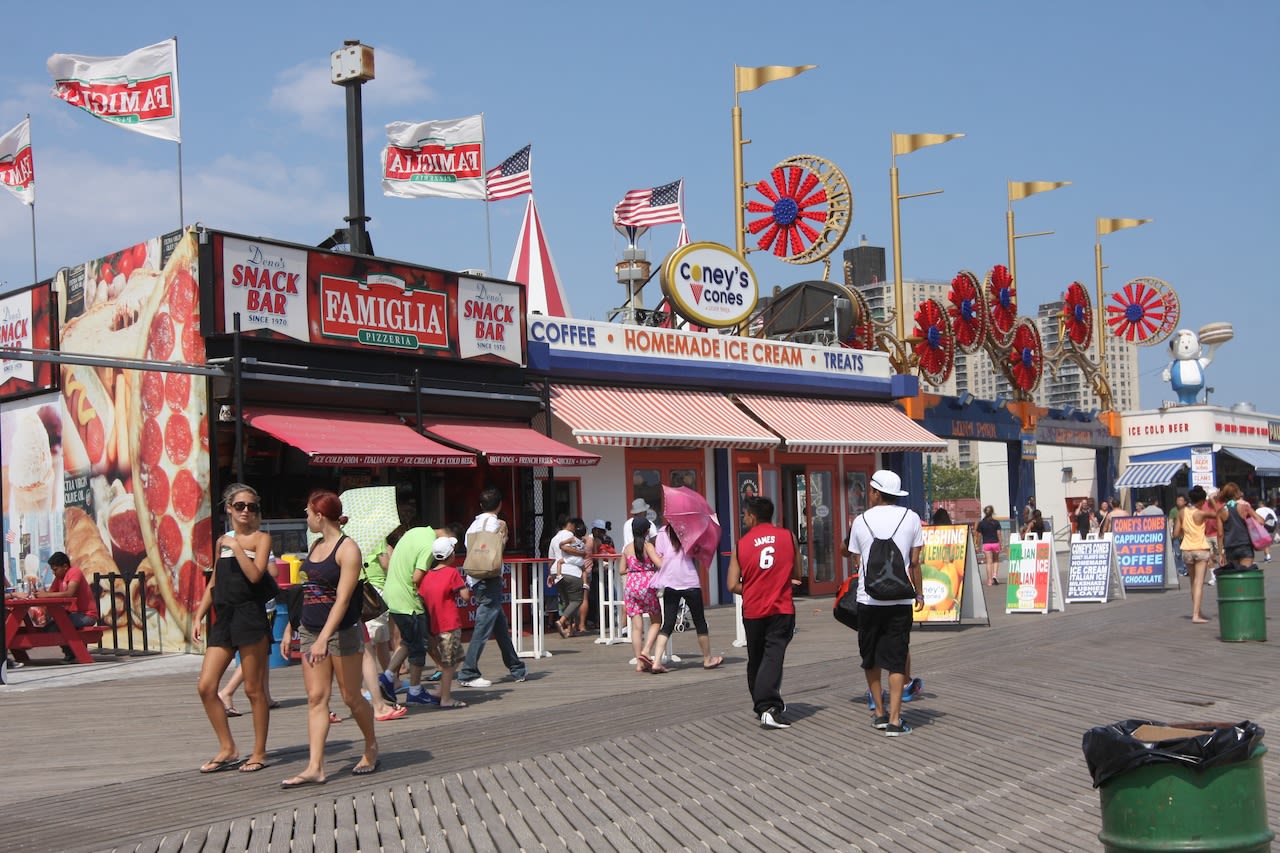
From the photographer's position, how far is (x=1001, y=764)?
811 centimetres

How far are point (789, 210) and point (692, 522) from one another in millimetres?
17024

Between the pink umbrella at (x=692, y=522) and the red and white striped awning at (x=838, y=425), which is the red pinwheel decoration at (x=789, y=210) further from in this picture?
the pink umbrella at (x=692, y=522)

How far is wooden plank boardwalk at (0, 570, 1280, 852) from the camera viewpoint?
6645 mm

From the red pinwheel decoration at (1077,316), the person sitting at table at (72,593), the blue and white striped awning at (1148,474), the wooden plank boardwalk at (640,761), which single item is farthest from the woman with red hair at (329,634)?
the blue and white striped awning at (1148,474)

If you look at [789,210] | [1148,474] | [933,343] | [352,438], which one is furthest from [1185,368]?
[352,438]

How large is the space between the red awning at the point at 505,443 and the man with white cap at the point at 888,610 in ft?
25.8

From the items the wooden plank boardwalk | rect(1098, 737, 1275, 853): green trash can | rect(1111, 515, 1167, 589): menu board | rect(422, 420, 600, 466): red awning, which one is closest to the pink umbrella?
the wooden plank boardwalk

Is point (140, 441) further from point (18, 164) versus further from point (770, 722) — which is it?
point (770, 722)

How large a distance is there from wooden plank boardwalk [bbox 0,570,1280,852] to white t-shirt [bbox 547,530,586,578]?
288 centimetres

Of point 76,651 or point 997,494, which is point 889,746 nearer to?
point 76,651

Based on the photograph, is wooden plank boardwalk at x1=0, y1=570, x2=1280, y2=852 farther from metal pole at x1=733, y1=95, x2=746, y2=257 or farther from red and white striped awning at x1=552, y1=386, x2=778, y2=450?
metal pole at x1=733, y1=95, x2=746, y2=257

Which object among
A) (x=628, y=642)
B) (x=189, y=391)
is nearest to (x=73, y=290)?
(x=189, y=391)

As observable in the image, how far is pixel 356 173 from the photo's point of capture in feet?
61.9

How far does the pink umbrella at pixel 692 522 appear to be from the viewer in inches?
493
